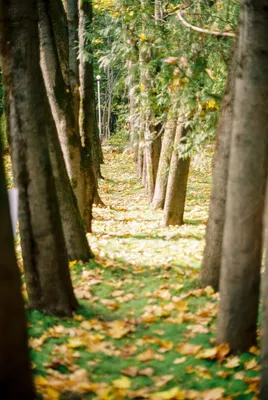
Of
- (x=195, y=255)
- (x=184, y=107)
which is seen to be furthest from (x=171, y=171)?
(x=195, y=255)

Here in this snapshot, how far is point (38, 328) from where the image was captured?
4.88m

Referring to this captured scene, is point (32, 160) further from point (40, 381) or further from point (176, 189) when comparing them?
point (176, 189)

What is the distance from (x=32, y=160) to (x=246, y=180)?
7.41ft

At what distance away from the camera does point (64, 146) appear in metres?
9.14

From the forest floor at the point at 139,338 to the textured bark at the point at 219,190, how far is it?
1.00ft

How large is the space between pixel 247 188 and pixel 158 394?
6.07ft

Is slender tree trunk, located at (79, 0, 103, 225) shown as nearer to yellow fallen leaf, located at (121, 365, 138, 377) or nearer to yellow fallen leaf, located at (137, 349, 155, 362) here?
yellow fallen leaf, located at (137, 349, 155, 362)

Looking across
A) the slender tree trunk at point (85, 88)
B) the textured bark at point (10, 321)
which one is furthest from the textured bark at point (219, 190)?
the slender tree trunk at point (85, 88)

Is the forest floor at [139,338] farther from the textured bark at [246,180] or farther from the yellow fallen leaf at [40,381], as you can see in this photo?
the textured bark at [246,180]

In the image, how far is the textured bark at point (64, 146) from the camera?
6770 millimetres

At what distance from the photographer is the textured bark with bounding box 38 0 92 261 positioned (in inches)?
267

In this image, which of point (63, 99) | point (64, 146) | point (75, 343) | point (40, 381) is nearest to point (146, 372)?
point (75, 343)

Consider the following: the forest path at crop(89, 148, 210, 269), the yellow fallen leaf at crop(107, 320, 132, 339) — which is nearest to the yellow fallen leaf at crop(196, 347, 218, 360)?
the yellow fallen leaf at crop(107, 320, 132, 339)

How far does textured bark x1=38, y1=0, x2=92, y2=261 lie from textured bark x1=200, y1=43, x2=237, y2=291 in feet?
7.16
